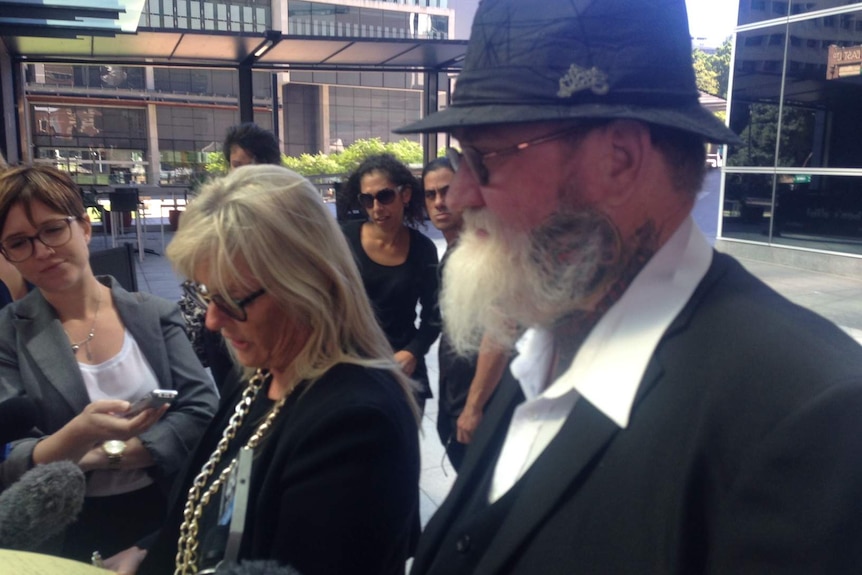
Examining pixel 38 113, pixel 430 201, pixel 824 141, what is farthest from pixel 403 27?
pixel 430 201

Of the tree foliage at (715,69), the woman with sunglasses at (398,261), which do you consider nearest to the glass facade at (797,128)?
the woman with sunglasses at (398,261)

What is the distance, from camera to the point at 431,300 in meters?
3.59

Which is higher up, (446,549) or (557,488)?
(557,488)

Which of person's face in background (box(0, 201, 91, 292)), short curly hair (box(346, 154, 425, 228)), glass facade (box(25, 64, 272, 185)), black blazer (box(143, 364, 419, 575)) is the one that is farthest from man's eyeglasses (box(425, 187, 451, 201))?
glass facade (box(25, 64, 272, 185))

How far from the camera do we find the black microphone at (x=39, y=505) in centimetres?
156

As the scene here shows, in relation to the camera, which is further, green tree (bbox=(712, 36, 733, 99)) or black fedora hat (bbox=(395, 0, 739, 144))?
green tree (bbox=(712, 36, 733, 99))

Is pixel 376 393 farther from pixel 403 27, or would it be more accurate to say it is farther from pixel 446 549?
pixel 403 27

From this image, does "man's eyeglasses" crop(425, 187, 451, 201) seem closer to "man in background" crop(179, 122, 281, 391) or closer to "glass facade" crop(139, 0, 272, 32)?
"man in background" crop(179, 122, 281, 391)

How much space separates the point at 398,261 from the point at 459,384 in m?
0.79

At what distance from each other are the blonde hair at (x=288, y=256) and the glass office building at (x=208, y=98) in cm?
2911

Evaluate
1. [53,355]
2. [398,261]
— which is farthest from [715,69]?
[53,355]

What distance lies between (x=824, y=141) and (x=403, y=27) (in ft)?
191

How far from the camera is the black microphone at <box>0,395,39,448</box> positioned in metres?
1.90

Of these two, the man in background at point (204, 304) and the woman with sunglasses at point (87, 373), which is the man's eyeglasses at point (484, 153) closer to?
the man in background at point (204, 304)
